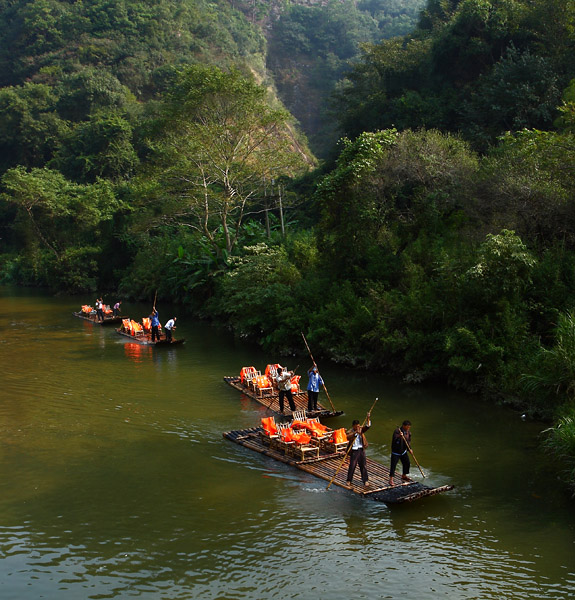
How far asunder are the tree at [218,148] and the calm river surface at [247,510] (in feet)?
57.7

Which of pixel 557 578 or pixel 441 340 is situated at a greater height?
pixel 441 340

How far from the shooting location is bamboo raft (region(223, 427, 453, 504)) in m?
11.3

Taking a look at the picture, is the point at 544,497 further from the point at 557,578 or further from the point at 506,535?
the point at 557,578

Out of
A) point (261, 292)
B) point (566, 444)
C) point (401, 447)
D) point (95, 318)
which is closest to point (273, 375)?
point (401, 447)

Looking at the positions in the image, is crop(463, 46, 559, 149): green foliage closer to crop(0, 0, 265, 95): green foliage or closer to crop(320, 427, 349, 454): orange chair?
crop(320, 427, 349, 454): orange chair

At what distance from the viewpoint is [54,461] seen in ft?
46.2

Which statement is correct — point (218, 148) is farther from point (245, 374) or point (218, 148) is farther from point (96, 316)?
point (245, 374)

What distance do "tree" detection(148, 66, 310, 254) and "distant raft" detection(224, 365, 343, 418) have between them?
1581 cm

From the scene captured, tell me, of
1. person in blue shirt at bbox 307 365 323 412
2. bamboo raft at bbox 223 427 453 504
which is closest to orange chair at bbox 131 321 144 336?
person in blue shirt at bbox 307 365 323 412

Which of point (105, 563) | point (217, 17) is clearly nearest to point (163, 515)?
point (105, 563)

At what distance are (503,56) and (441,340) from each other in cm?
2345

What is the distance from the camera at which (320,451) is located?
1389 cm

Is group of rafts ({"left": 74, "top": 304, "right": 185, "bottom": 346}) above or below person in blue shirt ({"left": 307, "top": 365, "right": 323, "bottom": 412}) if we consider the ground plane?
above

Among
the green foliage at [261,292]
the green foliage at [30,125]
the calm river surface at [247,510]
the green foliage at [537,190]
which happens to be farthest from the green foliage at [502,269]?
the green foliage at [30,125]
